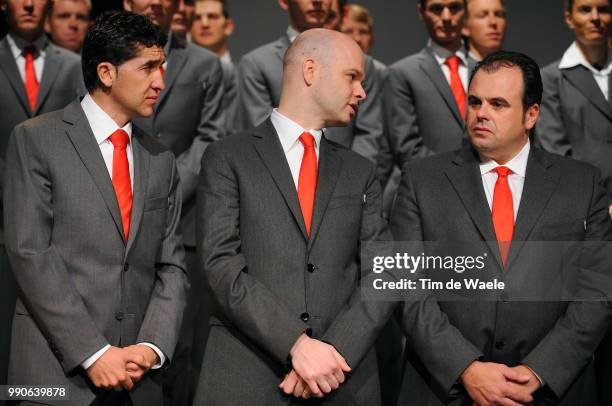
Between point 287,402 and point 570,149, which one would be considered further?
point 570,149

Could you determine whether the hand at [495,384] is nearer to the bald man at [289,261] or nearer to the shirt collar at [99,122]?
the bald man at [289,261]

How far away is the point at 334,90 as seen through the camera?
3.01 metres

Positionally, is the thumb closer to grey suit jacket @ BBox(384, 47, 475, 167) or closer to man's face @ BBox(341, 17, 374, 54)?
grey suit jacket @ BBox(384, 47, 475, 167)

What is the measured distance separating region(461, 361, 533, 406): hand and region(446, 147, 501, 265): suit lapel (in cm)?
36

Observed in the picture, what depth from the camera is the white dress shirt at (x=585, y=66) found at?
4.04 metres

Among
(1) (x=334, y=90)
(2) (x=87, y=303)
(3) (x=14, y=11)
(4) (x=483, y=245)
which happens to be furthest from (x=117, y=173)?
(3) (x=14, y=11)

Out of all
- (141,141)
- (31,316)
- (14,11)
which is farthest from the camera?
(14,11)

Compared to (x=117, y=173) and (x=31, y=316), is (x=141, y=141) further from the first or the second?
(x=31, y=316)

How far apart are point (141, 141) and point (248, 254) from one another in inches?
20.1

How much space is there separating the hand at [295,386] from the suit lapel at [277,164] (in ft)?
1.40

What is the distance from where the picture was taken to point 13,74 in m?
3.77

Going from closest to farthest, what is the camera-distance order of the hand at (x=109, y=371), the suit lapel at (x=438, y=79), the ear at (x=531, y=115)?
1. the hand at (x=109, y=371)
2. the ear at (x=531, y=115)
3. the suit lapel at (x=438, y=79)

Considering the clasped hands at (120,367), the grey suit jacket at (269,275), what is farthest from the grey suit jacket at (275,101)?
the clasped hands at (120,367)

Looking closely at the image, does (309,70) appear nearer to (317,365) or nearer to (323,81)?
(323,81)
